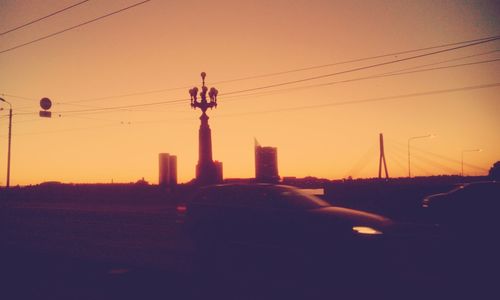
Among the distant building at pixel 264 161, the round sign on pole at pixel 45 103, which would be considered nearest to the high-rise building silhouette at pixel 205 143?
the round sign on pole at pixel 45 103

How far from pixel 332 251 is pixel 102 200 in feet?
109

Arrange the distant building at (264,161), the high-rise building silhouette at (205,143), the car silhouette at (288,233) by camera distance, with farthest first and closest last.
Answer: the distant building at (264,161), the high-rise building silhouette at (205,143), the car silhouette at (288,233)

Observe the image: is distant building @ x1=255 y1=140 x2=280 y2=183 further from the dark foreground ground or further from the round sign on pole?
the dark foreground ground

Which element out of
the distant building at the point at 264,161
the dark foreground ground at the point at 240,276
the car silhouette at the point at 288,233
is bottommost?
the dark foreground ground at the point at 240,276

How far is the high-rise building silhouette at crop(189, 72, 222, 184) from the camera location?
27.0 meters

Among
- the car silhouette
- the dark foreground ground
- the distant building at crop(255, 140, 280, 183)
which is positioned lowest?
the dark foreground ground

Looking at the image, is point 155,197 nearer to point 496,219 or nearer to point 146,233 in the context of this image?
point 146,233

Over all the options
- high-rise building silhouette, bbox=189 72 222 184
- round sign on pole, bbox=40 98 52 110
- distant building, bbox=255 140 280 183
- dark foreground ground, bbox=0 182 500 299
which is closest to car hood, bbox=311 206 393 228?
dark foreground ground, bbox=0 182 500 299

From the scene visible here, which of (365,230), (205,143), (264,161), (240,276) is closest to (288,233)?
(240,276)

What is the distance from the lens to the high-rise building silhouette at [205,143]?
1061 inches

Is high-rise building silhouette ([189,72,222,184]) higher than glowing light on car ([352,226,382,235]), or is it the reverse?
high-rise building silhouette ([189,72,222,184])

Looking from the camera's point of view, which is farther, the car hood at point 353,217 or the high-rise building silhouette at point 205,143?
the high-rise building silhouette at point 205,143

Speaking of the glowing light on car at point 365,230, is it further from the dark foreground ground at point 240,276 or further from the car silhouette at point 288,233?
the dark foreground ground at point 240,276

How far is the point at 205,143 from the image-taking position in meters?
27.5
